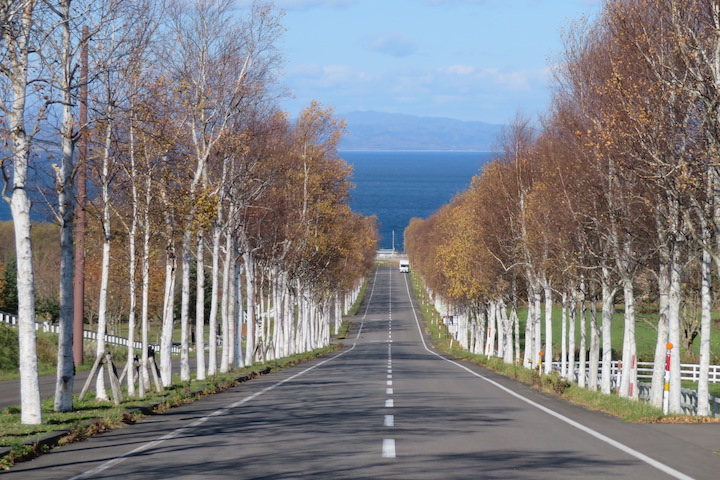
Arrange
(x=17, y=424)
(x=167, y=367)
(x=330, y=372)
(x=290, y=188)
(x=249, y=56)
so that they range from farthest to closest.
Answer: (x=290, y=188)
(x=330, y=372)
(x=249, y=56)
(x=167, y=367)
(x=17, y=424)

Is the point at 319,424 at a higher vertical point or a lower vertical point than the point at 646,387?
higher

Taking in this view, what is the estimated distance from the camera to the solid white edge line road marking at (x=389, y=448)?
11953 mm

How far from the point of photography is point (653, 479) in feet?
33.5

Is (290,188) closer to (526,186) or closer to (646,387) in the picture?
(526,186)

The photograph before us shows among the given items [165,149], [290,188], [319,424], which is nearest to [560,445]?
[319,424]

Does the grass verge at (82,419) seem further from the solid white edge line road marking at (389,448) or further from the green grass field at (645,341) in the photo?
the green grass field at (645,341)

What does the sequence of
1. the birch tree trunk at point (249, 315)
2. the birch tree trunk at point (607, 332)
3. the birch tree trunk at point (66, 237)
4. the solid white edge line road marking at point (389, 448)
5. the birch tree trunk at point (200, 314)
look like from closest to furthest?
1. the solid white edge line road marking at point (389, 448)
2. the birch tree trunk at point (66, 237)
3. the birch tree trunk at point (200, 314)
4. the birch tree trunk at point (607, 332)
5. the birch tree trunk at point (249, 315)

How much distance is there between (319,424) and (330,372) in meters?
19.9

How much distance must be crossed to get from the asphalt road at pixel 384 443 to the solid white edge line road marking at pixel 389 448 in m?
0.03

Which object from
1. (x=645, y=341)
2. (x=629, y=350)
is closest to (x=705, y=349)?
(x=629, y=350)

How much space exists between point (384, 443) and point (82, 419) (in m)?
6.10

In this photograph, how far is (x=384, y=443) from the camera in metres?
13.2

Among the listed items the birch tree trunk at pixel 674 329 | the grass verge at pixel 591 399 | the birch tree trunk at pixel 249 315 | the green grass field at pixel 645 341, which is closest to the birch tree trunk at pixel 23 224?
the grass verge at pixel 591 399

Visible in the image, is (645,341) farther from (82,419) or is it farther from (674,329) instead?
(82,419)
